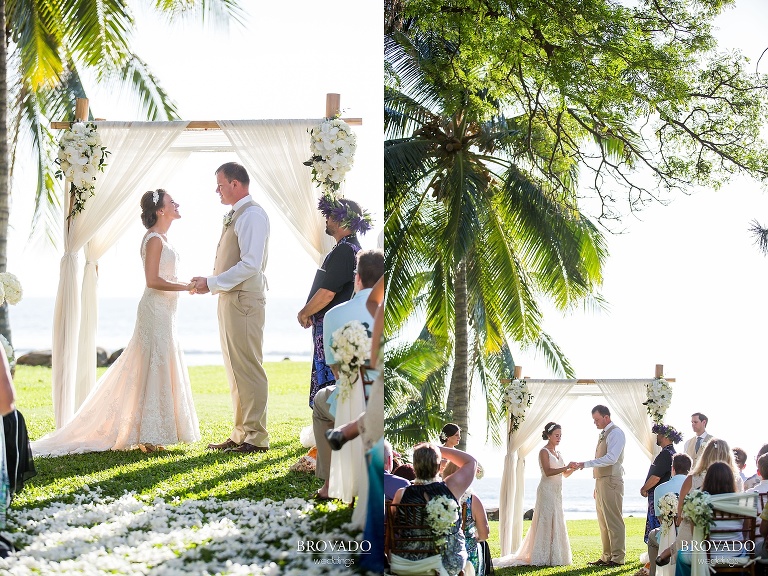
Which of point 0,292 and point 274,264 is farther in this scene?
point 274,264

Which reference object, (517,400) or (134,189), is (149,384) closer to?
(134,189)

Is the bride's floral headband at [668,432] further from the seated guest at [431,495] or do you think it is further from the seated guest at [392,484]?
the seated guest at [392,484]

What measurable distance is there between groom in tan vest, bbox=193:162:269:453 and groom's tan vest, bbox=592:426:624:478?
73.2 inches

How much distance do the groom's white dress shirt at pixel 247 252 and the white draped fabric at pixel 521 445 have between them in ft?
5.42

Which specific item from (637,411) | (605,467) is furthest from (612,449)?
(637,411)

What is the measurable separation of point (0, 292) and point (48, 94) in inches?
46.6

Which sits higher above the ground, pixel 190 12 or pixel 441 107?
pixel 190 12

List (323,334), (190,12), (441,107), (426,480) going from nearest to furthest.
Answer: (426,480) < (323,334) < (441,107) < (190,12)

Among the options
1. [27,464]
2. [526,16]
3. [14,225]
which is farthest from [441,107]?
[27,464]

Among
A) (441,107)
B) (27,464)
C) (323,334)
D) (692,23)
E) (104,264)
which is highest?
(692,23)

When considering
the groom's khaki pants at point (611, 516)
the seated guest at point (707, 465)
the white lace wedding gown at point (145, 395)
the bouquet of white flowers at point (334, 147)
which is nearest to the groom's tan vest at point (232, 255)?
the white lace wedding gown at point (145, 395)

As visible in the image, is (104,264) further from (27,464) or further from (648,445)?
(648,445)

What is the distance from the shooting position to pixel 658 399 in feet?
14.5

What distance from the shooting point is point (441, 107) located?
4555mm
